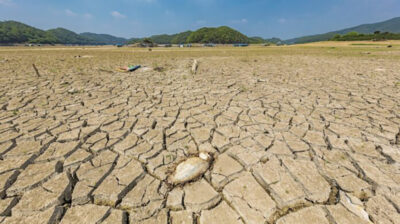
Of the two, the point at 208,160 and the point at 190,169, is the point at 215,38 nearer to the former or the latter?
the point at 208,160

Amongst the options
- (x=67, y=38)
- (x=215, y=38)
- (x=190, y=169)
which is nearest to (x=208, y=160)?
(x=190, y=169)

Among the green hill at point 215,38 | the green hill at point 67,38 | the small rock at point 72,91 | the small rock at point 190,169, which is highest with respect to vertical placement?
the green hill at point 67,38

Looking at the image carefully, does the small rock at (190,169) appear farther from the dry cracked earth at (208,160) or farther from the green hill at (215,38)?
the green hill at (215,38)

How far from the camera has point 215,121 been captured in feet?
9.04

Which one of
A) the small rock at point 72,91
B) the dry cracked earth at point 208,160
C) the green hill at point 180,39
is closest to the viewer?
the dry cracked earth at point 208,160

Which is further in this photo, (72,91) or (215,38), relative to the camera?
(215,38)

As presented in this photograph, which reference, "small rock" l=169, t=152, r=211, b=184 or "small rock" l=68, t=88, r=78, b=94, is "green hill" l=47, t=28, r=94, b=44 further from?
"small rock" l=169, t=152, r=211, b=184

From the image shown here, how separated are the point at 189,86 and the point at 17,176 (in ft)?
12.2

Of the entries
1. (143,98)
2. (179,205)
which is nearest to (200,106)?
(143,98)

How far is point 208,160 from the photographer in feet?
6.20

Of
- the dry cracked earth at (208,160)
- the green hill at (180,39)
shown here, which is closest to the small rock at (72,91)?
the dry cracked earth at (208,160)

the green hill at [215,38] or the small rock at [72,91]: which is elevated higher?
the green hill at [215,38]

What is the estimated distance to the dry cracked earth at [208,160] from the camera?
136 cm

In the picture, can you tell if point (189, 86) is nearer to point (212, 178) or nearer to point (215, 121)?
point (215, 121)
